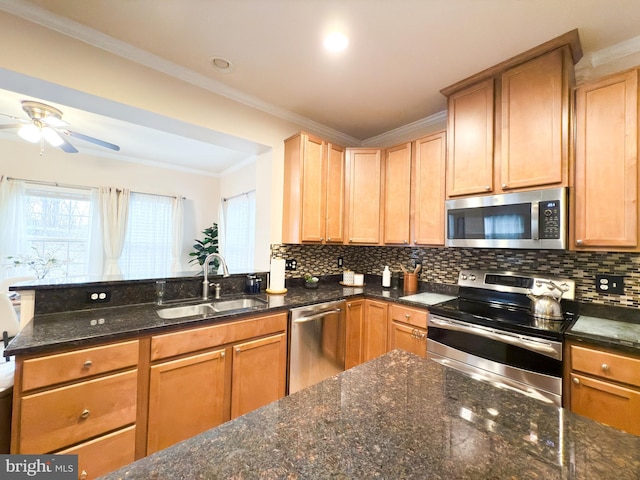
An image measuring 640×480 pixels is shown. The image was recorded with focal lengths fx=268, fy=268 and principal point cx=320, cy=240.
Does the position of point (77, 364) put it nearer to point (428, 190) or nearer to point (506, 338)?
point (506, 338)

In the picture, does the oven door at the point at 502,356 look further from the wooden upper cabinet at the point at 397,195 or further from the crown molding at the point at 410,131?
the crown molding at the point at 410,131

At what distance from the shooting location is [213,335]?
169 centimetres

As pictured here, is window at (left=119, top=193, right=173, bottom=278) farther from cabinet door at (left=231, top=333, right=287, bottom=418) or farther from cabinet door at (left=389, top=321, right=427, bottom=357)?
cabinet door at (left=389, top=321, right=427, bottom=357)

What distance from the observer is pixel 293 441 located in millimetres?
618

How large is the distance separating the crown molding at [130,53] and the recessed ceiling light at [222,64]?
189 mm

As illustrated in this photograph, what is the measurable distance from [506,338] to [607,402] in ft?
1.56

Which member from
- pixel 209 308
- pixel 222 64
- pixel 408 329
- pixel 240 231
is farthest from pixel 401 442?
pixel 240 231

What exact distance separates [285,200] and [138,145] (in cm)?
261

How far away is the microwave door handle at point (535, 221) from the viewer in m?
1.73

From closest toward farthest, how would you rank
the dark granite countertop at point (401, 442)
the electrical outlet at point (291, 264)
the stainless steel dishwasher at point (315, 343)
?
the dark granite countertop at point (401, 442)
the stainless steel dishwasher at point (315, 343)
the electrical outlet at point (291, 264)

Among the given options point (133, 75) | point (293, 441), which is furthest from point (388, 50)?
point (293, 441)

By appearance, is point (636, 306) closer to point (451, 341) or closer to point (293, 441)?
point (451, 341)

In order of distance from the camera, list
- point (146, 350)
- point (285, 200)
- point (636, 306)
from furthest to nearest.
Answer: point (285, 200) → point (636, 306) → point (146, 350)

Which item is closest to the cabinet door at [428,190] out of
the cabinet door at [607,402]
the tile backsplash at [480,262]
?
the tile backsplash at [480,262]
